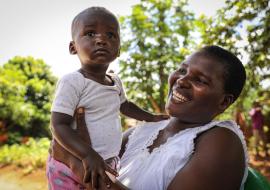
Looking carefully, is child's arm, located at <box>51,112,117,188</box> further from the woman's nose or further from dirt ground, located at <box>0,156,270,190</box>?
dirt ground, located at <box>0,156,270,190</box>

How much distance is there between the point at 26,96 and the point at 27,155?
4815 millimetres

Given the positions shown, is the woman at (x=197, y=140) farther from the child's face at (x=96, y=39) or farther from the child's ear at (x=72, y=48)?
the child's ear at (x=72, y=48)

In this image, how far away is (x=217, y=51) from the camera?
65.6 inches

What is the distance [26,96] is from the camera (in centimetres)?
1573

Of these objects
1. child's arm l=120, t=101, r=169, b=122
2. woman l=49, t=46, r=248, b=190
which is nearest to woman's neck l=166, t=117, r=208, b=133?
woman l=49, t=46, r=248, b=190

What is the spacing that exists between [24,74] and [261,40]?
13.0 meters

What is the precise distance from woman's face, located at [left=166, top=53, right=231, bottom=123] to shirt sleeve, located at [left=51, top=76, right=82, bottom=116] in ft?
1.55

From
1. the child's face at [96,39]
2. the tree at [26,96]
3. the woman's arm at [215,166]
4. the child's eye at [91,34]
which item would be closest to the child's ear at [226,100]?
the woman's arm at [215,166]

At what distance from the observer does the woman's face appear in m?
1.63

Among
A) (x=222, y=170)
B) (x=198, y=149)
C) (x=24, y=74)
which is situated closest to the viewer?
(x=222, y=170)

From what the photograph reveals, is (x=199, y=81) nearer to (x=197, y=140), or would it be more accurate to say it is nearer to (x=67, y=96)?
(x=197, y=140)

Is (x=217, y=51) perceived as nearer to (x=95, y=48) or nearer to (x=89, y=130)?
(x=95, y=48)

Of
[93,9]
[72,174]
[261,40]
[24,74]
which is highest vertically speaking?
[93,9]

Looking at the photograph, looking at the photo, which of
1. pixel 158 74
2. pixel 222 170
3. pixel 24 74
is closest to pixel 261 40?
pixel 158 74
